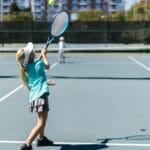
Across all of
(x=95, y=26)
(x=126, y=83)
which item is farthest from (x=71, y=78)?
(x=95, y=26)

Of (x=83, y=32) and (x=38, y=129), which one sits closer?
(x=38, y=129)

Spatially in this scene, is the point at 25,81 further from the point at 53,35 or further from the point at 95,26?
the point at 95,26

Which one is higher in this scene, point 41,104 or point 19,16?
point 41,104

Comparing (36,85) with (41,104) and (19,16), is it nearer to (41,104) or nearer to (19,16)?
(41,104)

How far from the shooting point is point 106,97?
44.6 feet

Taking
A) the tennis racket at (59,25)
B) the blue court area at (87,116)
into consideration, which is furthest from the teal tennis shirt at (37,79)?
the blue court area at (87,116)

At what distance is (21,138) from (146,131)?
1.93 m

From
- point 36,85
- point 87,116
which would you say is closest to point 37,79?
point 36,85

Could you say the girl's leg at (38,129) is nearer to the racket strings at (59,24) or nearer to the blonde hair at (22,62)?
the blonde hair at (22,62)

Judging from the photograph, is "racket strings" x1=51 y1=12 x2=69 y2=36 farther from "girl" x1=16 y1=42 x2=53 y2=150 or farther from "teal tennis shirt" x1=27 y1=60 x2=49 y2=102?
"teal tennis shirt" x1=27 y1=60 x2=49 y2=102

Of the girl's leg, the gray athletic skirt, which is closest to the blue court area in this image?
the girl's leg

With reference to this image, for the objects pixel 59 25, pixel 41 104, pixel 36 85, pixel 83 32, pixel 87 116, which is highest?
pixel 59 25

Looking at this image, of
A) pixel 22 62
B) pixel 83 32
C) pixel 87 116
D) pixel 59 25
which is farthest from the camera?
pixel 83 32

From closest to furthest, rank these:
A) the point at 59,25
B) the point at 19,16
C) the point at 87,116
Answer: the point at 59,25
the point at 87,116
the point at 19,16
